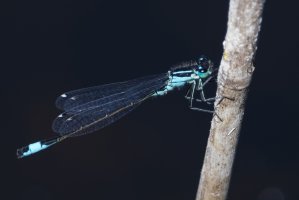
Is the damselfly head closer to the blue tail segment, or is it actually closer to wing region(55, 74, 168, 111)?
wing region(55, 74, 168, 111)

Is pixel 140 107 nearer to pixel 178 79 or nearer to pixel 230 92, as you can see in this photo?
pixel 178 79

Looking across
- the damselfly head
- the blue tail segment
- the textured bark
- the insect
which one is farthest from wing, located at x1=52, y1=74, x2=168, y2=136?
the textured bark

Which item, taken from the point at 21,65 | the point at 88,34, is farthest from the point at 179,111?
the point at 21,65

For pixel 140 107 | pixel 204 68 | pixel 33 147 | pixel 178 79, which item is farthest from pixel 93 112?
pixel 140 107

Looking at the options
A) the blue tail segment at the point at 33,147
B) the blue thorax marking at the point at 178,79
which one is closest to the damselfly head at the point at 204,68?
the blue thorax marking at the point at 178,79

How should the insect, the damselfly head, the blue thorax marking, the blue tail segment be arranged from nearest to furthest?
the damselfly head
the blue thorax marking
the insect
the blue tail segment

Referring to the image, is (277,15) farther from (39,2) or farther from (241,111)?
(241,111)
